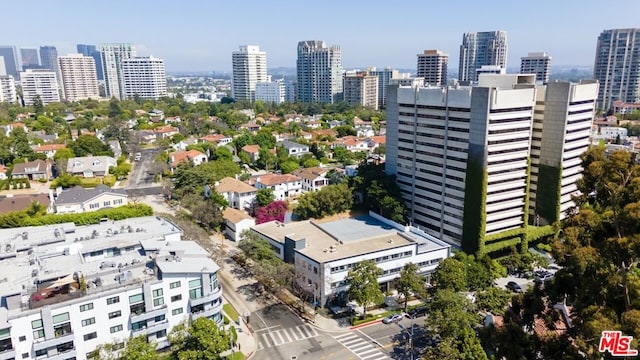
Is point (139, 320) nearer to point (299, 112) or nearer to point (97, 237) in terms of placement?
point (97, 237)

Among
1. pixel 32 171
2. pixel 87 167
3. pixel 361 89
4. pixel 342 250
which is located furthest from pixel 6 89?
pixel 342 250

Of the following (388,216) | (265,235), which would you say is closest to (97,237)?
(265,235)

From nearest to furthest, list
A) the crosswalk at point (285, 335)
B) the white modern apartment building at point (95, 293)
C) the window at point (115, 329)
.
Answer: the white modern apartment building at point (95, 293) < the window at point (115, 329) < the crosswalk at point (285, 335)

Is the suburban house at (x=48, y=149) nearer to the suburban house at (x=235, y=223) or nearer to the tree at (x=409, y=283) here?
the suburban house at (x=235, y=223)

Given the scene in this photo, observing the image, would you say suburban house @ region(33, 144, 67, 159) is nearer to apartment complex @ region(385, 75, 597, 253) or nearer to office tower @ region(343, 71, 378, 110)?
apartment complex @ region(385, 75, 597, 253)

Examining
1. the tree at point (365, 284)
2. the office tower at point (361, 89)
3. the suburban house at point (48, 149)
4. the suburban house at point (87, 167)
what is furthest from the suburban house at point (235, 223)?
the office tower at point (361, 89)
